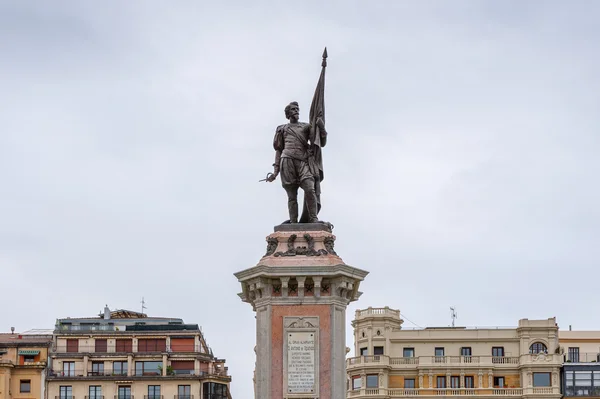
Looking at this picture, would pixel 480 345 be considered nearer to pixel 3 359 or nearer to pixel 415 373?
pixel 415 373

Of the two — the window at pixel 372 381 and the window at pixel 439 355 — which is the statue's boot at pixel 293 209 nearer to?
the window at pixel 372 381

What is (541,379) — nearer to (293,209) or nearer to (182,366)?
(182,366)

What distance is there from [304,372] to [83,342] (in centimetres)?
8896

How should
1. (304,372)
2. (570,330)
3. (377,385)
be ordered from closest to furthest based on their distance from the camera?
(304,372) < (377,385) < (570,330)

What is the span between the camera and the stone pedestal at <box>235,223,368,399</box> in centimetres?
3850

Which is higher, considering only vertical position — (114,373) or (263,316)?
(114,373)

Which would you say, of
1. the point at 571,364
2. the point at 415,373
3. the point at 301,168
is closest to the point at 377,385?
the point at 415,373

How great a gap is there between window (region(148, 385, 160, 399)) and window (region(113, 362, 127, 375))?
2.31 meters

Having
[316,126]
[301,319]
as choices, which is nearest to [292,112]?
[316,126]

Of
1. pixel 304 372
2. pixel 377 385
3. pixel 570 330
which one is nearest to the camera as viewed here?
pixel 304 372

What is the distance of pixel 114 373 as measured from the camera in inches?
4899

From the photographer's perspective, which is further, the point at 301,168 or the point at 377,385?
the point at 377,385

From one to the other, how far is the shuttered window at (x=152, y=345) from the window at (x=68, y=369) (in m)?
5.12

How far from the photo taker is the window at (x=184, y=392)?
407ft
